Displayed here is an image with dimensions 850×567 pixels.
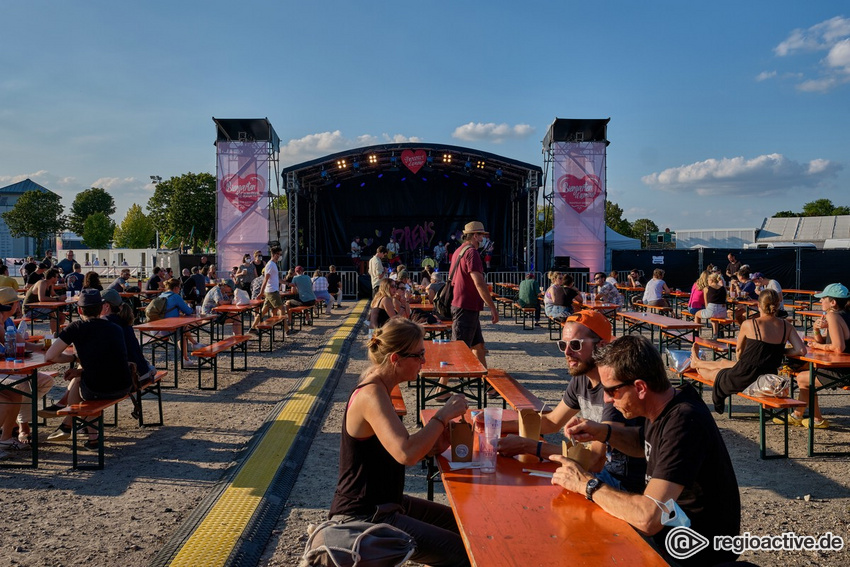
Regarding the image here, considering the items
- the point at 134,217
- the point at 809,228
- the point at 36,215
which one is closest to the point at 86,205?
the point at 134,217

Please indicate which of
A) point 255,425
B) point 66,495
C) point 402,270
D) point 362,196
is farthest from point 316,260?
point 66,495

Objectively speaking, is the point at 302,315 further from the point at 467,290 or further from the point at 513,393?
the point at 513,393

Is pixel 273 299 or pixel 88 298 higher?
pixel 88 298

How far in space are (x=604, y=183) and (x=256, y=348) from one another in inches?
583

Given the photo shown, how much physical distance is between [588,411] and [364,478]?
3.99 feet

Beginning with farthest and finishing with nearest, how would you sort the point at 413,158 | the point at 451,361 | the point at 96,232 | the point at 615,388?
the point at 96,232 < the point at 413,158 < the point at 451,361 < the point at 615,388

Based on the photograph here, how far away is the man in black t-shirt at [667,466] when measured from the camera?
72.6 inches

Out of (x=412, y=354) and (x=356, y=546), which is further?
(x=412, y=354)

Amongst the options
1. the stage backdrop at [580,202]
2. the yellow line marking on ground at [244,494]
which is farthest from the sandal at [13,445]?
the stage backdrop at [580,202]

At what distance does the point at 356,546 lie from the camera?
2041 mm

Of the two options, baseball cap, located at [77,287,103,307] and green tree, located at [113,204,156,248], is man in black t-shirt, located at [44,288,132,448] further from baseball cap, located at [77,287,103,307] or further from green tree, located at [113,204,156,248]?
green tree, located at [113,204,156,248]

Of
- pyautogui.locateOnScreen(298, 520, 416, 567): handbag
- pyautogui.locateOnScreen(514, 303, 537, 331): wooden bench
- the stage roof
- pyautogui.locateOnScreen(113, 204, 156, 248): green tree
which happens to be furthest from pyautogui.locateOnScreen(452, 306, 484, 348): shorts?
pyautogui.locateOnScreen(113, 204, 156, 248): green tree

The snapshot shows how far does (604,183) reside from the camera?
21.2 metres

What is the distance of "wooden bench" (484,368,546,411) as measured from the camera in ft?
15.1
